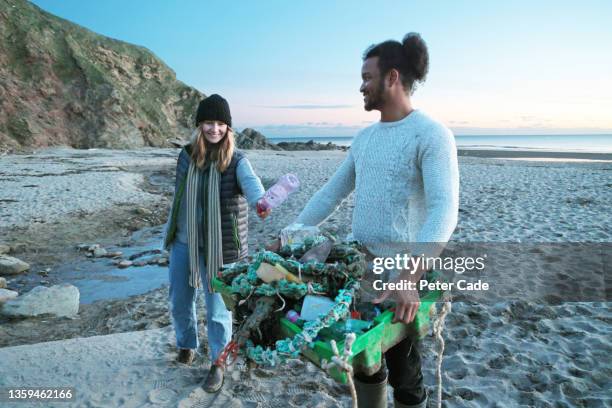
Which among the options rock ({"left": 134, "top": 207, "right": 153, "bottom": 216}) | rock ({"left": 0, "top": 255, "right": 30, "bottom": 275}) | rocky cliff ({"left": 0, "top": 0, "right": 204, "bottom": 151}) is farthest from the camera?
rocky cliff ({"left": 0, "top": 0, "right": 204, "bottom": 151})

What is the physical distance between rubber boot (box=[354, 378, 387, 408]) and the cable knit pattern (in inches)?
30.0

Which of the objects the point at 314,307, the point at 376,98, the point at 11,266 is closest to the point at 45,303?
the point at 11,266

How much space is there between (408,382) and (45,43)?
3974 cm

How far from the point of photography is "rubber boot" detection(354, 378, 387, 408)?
2111 mm

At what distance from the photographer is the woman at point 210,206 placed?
2.95 m

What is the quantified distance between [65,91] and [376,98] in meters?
36.8

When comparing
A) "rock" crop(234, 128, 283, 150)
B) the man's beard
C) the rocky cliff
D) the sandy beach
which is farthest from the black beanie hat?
"rock" crop(234, 128, 283, 150)

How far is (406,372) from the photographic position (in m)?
1.98

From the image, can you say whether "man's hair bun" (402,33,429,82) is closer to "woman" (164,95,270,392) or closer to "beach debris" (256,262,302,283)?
"beach debris" (256,262,302,283)

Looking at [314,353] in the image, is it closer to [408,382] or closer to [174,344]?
[408,382]

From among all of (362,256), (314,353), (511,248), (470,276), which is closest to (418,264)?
(362,256)


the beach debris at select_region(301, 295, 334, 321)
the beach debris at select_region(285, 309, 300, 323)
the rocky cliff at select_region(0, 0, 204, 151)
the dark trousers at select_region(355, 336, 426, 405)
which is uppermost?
the rocky cliff at select_region(0, 0, 204, 151)

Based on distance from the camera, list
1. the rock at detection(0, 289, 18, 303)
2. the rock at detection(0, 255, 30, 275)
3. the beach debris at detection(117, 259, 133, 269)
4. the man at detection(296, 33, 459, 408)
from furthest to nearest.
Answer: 1. the beach debris at detection(117, 259, 133, 269)
2. the rock at detection(0, 255, 30, 275)
3. the rock at detection(0, 289, 18, 303)
4. the man at detection(296, 33, 459, 408)

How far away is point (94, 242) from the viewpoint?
8.46 metres
